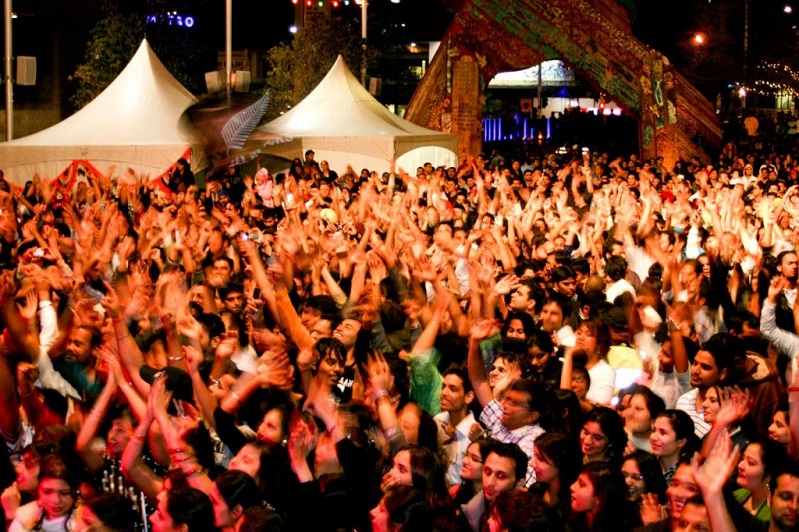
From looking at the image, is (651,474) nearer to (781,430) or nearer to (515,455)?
(515,455)

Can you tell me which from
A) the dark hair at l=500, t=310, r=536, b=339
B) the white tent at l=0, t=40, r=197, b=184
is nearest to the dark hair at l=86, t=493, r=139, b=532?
→ the dark hair at l=500, t=310, r=536, b=339

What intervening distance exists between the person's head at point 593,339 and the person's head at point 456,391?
1.05 meters

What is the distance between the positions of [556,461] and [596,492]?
0.85 ft

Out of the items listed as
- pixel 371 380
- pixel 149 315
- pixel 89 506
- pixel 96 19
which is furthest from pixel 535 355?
pixel 96 19

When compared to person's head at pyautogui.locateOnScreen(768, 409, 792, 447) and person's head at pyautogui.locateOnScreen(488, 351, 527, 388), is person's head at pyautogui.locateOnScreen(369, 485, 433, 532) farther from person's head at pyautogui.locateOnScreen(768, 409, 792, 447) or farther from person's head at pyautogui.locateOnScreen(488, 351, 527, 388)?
person's head at pyautogui.locateOnScreen(768, 409, 792, 447)

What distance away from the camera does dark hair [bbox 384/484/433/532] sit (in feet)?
13.5

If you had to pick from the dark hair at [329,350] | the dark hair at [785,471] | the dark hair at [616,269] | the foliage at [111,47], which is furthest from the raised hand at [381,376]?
the foliage at [111,47]

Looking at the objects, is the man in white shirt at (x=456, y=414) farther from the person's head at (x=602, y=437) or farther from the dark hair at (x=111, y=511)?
the dark hair at (x=111, y=511)

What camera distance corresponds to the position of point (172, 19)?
35375 millimetres

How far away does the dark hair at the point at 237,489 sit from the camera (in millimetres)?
4332

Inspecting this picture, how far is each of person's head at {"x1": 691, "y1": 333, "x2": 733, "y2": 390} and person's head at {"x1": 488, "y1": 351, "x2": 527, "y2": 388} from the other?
910 mm

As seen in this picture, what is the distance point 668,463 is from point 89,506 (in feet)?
8.12

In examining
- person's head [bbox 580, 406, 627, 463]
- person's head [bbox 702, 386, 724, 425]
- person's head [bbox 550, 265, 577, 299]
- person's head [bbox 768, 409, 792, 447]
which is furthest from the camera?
person's head [bbox 550, 265, 577, 299]

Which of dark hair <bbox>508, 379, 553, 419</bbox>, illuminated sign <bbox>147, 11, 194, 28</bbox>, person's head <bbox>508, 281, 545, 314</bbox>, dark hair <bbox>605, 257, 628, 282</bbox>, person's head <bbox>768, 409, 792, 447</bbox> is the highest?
illuminated sign <bbox>147, 11, 194, 28</bbox>
